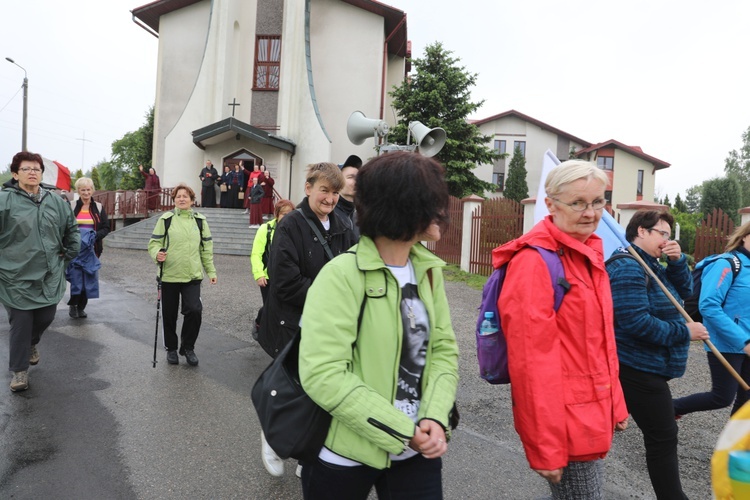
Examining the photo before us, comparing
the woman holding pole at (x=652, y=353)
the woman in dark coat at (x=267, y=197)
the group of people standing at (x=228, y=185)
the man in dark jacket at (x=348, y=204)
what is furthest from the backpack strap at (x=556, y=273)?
the group of people standing at (x=228, y=185)

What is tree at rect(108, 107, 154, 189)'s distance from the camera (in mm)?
40688

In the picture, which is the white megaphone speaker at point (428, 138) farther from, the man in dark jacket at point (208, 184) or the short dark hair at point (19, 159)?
the man in dark jacket at point (208, 184)

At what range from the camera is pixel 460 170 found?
76.5ft

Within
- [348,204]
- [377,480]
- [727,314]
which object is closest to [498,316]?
[377,480]

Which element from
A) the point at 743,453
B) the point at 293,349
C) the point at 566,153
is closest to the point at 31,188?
the point at 293,349

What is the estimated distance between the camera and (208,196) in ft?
73.4

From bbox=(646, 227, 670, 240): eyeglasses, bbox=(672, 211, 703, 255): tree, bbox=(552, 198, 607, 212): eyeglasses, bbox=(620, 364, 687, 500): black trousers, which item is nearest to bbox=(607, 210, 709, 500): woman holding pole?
bbox=(620, 364, 687, 500): black trousers

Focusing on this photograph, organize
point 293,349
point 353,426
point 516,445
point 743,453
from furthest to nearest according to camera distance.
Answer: point 516,445, point 293,349, point 353,426, point 743,453

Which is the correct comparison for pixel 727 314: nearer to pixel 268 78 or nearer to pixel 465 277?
pixel 465 277

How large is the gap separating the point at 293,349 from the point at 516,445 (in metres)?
2.78

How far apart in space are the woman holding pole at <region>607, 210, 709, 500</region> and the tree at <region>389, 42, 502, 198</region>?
66.7ft

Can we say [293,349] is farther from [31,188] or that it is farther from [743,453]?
[31,188]

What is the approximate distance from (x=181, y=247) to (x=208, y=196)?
692 inches

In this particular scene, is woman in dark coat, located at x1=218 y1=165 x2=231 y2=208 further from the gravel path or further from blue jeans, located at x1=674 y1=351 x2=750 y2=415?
blue jeans, located at x1=674 y1=351 x2=750 y2=415
